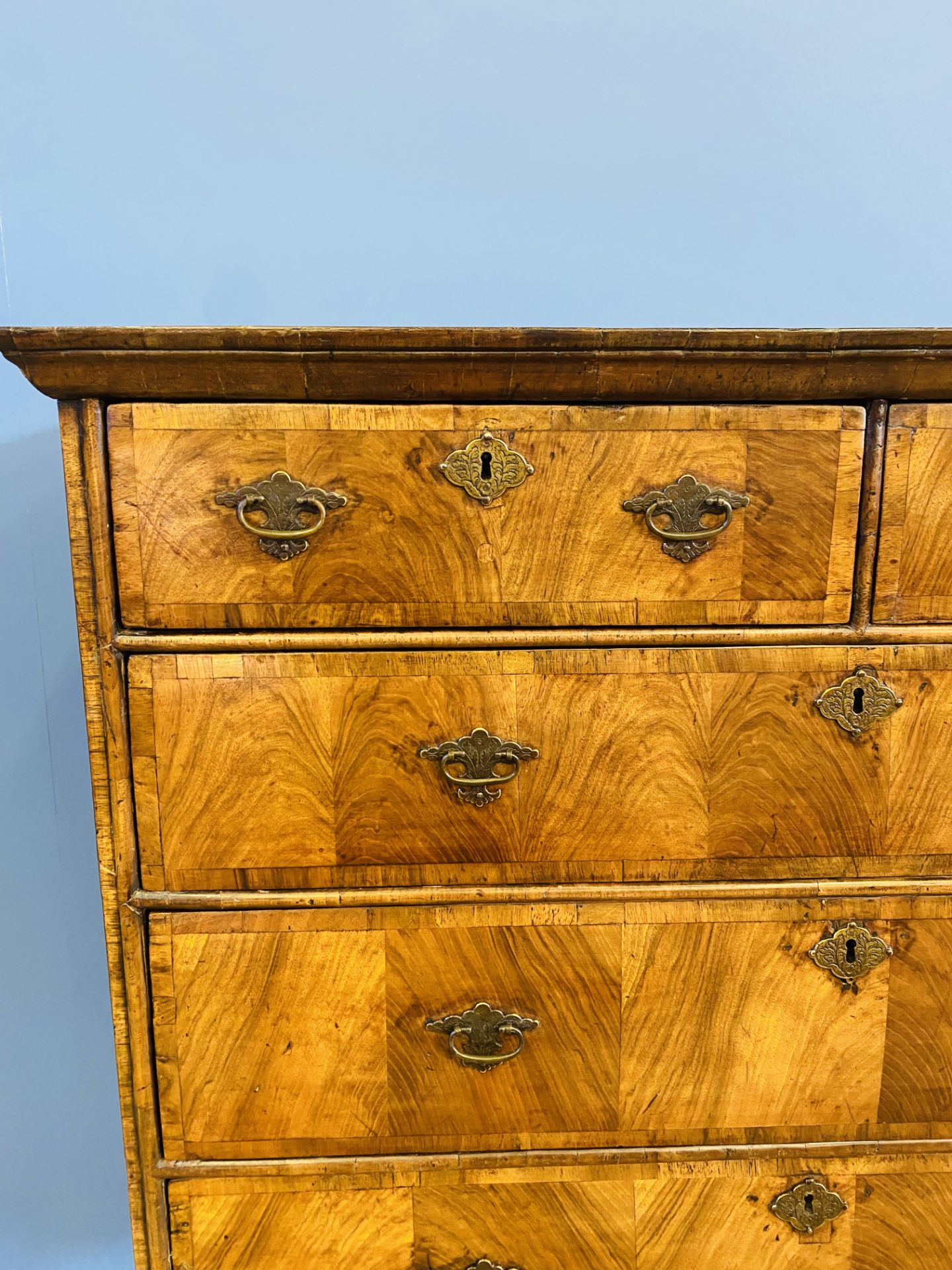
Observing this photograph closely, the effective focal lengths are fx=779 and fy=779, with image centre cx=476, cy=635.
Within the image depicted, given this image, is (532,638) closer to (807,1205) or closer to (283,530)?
(283,530)

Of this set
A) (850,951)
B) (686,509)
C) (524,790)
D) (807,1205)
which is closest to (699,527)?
(686,509)

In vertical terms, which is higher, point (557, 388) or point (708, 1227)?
point (557, 388)

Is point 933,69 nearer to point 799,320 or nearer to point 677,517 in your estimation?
point 799,320

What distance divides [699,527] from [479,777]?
1.09ft

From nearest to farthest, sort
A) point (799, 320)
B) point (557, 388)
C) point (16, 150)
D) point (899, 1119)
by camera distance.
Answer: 1. point (557, 388)
2. point (899, 1119)
3. point (16, 150)
4. point (799, 320)

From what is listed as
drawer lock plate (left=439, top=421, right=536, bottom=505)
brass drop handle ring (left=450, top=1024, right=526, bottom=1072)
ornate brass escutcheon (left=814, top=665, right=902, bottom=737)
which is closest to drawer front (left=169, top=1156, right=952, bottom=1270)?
brass drop handle ring (left=450, top=1024, right=526, bottom=1072)

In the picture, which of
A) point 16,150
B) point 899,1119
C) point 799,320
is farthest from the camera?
point 799,320

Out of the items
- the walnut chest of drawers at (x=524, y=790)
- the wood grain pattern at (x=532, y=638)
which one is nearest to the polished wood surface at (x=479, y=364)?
the walnut chest of drawers at (x=524, y=790)

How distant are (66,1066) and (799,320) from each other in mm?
1751

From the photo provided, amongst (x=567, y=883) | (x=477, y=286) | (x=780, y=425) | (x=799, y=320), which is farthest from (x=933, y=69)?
(x=567, y=883)

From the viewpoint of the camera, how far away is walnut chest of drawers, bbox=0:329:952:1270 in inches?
29.4

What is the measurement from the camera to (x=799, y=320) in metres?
1.27

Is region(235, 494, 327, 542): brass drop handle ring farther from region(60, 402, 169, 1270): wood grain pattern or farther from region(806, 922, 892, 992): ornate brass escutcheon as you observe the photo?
region(806, 922, 892, 992): ornate brass escutcheon

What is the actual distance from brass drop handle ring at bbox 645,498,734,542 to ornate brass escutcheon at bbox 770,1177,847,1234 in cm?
71
